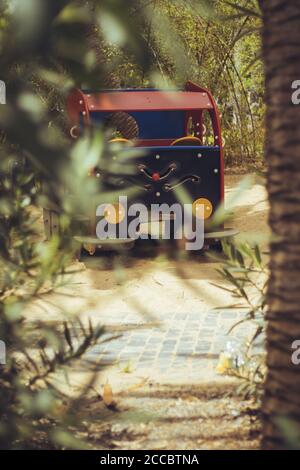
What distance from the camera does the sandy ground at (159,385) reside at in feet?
10.2

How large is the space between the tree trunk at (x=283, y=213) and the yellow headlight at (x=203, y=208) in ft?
18.5

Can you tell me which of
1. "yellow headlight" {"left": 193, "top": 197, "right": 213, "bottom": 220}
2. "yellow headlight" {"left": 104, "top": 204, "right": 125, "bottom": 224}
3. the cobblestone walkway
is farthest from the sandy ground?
"yellow headlight" {"left": 193, "top": 197, "right": 213, "bottom": 220}

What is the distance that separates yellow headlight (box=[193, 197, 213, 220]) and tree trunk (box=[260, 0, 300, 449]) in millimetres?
5635

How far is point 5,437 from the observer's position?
235 cm

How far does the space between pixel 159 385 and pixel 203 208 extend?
4264 millimetres

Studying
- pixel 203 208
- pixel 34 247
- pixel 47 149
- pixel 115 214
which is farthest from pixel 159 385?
pixel 203 208

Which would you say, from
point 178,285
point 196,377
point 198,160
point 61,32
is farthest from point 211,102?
point 61,32

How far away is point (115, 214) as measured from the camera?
7.84 meters

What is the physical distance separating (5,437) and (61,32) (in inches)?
57.6

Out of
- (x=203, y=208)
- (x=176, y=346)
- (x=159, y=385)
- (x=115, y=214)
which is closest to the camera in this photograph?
(x=159, y=385)

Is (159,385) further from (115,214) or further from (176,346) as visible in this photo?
(115,214)

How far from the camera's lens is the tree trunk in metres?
2.12

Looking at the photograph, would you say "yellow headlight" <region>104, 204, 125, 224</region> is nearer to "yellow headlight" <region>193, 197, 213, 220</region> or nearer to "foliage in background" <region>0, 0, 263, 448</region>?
"yellow headlight" <region>193, 197, 213, 220</region>

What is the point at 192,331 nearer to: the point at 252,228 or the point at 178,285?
the point at 178,285
